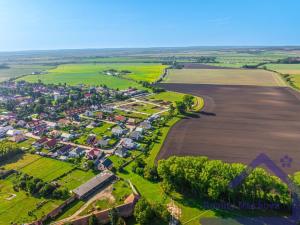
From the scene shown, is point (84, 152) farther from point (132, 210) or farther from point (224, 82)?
point (224, 82)

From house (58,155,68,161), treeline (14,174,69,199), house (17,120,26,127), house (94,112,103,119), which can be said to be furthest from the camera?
house (94,112,103,119)

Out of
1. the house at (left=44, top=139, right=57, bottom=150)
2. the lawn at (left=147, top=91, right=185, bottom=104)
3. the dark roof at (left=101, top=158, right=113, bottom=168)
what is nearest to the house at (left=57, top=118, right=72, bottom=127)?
the house at (left=44, top=139, right=57, bottom=150)

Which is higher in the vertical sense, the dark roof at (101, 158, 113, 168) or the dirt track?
the dirt track

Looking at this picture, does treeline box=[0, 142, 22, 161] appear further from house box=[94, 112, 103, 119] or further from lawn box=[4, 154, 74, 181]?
house box=[94, 112, 103, 119]

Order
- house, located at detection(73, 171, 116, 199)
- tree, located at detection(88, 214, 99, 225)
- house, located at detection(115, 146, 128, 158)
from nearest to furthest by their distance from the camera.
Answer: tree, located at detection(88, 214, 99, 225), house, located at detection(73, 171, 116, 199), house, located at detection(115, 146, 128, 158)

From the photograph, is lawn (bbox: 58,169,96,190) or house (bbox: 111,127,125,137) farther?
house (bbox: 111,127,125,137)

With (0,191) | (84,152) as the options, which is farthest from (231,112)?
(0,191)

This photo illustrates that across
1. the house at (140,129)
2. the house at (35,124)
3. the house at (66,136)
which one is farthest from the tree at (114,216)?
the house at (35,124)
